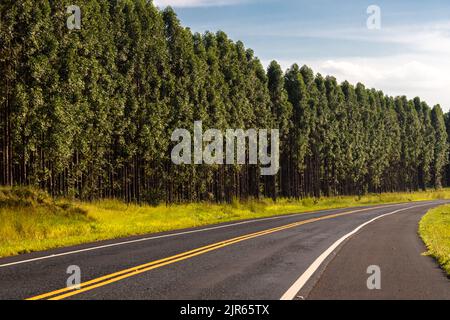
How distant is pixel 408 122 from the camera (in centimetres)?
9162

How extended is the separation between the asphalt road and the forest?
12.2 meters

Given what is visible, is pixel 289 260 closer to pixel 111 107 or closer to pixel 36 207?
pixel 36 207

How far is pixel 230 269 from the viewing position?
1016 centimetres

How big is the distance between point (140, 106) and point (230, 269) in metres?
26.0

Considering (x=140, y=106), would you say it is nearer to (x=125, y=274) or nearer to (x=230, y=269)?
(x=230, y=269)

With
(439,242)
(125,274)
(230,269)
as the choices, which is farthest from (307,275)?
A: (439,242)

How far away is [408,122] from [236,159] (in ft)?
188

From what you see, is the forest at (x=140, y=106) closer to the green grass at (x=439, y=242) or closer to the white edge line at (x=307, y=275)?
the white edge line at (x=307, y=275)

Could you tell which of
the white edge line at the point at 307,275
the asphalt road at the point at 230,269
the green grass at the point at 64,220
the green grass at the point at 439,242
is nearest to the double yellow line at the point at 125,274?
the asphalt road at the point at 230,269

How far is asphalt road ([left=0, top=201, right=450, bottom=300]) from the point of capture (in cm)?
785

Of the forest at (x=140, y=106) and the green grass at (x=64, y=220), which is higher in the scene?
the forest at (x=140, y=106)

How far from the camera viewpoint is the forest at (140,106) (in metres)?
25.2

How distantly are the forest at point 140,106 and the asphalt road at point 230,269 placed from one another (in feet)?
40.1
